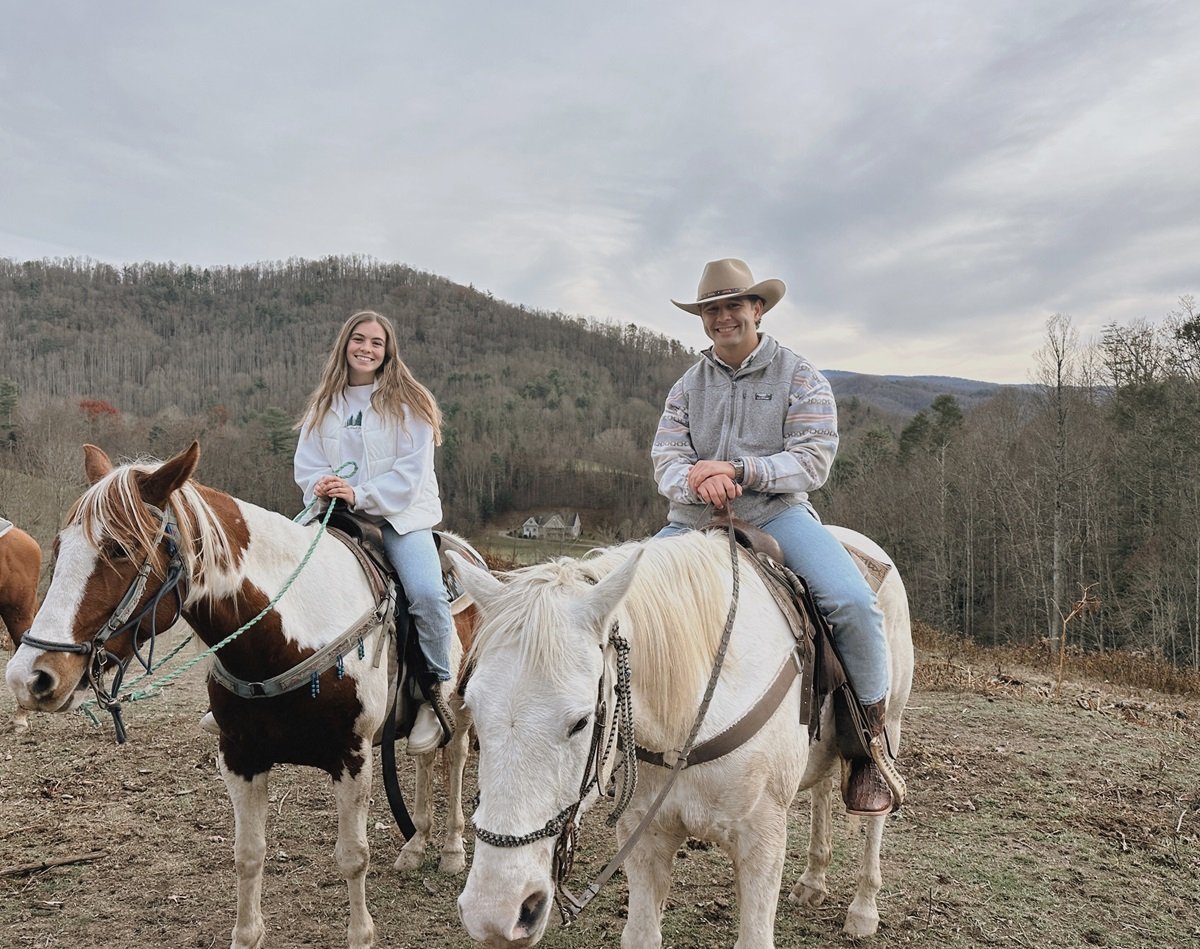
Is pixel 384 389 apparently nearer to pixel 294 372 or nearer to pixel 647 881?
pixel 647 881

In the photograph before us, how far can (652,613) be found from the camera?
2084 millimetres

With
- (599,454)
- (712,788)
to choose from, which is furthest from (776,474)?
(599,454)

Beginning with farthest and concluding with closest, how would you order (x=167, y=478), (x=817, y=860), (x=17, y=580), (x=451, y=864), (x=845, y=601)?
(x=17, y=580) → (x=451, y=864) → (x=817, y=860) → (x=845, y=601) → (x=167, y=478)

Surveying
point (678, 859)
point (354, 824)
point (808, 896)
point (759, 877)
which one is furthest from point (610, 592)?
point (678, 859)

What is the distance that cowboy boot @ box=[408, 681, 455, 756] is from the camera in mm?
3492

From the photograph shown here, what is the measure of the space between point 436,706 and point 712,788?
171 cm

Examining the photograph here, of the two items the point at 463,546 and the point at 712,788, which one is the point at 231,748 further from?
the point at 712,788

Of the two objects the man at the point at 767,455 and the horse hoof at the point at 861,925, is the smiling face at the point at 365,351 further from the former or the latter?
the horse hoof at the point at 861,925

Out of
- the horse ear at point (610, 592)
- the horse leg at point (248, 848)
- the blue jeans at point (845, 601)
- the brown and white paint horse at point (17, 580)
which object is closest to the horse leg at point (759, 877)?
the blue jeans at point (845, 601)

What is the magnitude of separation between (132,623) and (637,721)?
1721 mm

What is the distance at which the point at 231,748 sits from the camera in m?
2.97

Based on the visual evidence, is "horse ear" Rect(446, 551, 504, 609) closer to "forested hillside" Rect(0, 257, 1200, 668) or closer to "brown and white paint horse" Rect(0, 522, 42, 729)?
"forested hillside" Rect(0, 257, 1200, 668)

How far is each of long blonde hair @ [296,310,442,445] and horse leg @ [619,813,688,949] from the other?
7.19ft

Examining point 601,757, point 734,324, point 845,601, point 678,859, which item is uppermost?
point 734,324
